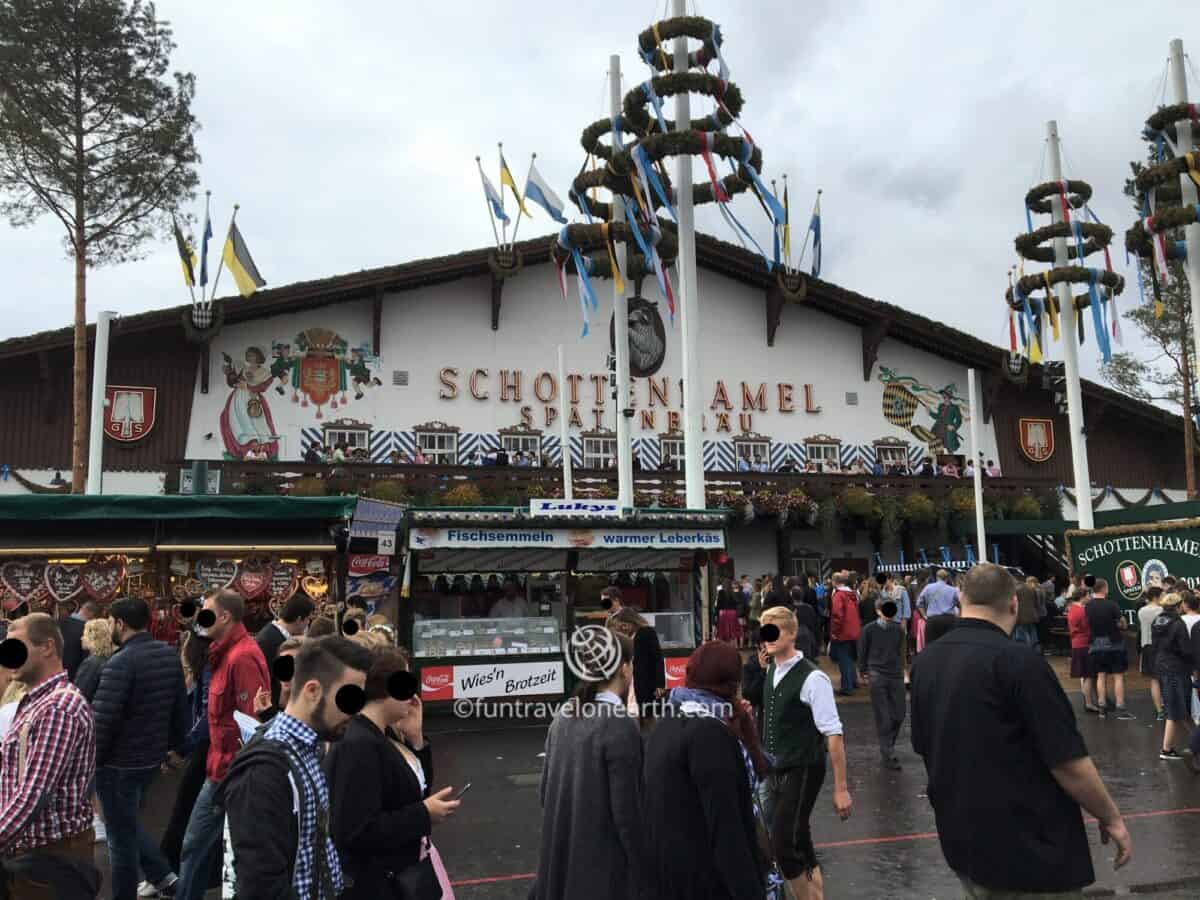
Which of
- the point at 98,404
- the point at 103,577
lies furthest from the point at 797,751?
the point at 98,404

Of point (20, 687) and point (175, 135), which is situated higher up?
point (175, 135)

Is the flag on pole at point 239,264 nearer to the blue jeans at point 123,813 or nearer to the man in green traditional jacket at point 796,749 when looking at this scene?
the blue jeans at point 123,813

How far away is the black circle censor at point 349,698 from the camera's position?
3494 millimetres

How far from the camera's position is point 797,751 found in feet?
20.1

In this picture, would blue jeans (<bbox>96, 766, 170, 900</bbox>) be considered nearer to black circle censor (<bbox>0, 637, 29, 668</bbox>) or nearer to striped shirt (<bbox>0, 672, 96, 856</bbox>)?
striped shirt (<bbox>0, 672, 96, 856</bbox>)

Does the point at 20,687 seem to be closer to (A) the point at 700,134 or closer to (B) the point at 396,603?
(B) the point at 396,603

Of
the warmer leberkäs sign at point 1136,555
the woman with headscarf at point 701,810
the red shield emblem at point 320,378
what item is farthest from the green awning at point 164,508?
the warmer leberkäs sign at point 1136,555

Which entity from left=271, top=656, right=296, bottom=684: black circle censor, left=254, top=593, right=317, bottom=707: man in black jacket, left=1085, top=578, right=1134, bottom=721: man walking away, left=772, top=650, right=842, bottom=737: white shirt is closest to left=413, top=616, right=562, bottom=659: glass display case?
left=254, top=593, right=317, bottom=707: man in black jacket

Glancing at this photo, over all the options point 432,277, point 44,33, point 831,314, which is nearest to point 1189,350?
point 831,314

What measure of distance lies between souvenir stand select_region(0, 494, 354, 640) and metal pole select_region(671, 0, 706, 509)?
7.66 metres

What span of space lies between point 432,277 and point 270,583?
15209 mm

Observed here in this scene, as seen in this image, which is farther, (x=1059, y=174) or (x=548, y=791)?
(x=1059, y=174)

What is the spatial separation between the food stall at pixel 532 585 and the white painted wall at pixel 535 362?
12.0 meters

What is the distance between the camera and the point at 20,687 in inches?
219
